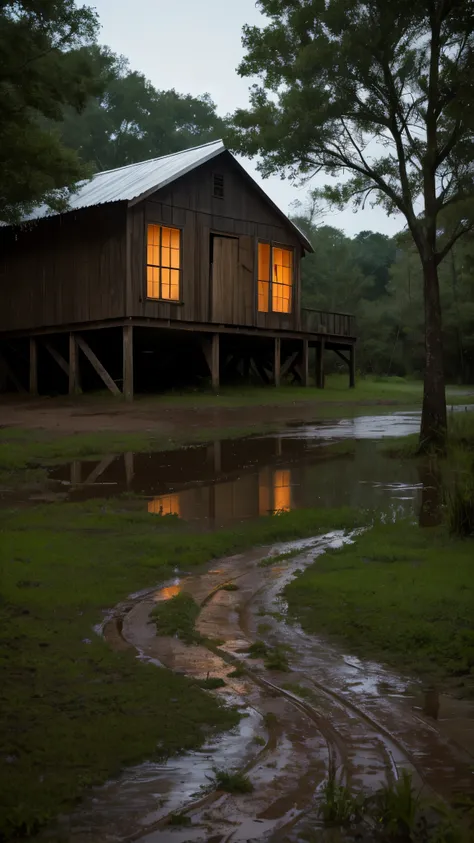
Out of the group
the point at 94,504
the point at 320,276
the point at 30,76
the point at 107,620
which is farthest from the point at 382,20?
the point at 320,276

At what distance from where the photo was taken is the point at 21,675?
447cm

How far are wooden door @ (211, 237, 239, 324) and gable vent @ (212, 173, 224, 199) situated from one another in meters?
1.36

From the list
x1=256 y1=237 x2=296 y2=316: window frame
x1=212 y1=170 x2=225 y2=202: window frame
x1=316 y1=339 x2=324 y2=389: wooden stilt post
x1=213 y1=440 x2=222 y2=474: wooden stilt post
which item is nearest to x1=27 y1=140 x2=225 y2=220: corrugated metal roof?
x1=212 y1=170 x2=225 y2=202: window frame

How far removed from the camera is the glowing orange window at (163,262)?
25.5m

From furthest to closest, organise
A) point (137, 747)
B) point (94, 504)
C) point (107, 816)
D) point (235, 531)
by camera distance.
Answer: point (94, 504)
point (235, 531)
point (137, 747)
point (107, 816)

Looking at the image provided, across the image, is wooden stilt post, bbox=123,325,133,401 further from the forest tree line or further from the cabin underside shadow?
the forest tree line

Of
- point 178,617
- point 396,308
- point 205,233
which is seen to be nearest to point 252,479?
point 178,617

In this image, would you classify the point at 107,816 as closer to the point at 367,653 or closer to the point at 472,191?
the point at 367,653

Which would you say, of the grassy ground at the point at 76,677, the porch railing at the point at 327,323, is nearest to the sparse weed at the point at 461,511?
the grassy ground at the point at 76,677

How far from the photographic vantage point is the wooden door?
27219 mm

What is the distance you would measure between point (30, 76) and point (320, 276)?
42.6 m

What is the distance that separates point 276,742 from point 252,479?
336 inches

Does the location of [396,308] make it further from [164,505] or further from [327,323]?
Result: [164,505]

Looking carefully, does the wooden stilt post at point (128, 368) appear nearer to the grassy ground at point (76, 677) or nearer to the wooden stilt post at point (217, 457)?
the wooden stilt post at point (217, 457)
